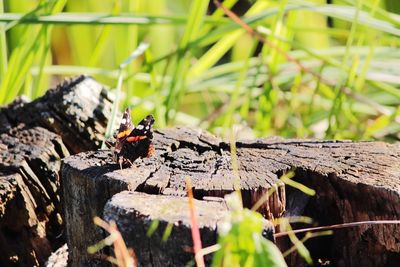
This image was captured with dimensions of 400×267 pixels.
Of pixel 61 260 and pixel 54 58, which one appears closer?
pixel 61 260

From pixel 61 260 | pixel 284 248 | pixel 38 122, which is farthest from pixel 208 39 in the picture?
pixel 284 248

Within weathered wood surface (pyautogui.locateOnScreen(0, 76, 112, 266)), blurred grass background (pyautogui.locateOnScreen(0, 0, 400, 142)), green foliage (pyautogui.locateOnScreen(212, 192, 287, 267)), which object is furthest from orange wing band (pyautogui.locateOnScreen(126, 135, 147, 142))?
blurred grass background (pyautogui.locateOnScreen(0, 0, 400, 142))

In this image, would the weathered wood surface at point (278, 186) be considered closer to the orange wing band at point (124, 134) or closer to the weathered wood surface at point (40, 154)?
the orange wing band at point (124, 134)

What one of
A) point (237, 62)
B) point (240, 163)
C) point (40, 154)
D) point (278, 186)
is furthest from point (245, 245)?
point (237, 62)

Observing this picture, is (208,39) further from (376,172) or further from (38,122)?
(376,172)

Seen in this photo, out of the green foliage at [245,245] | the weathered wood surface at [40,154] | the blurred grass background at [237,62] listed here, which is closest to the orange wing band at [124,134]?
the weathered wood surface at [40,154]

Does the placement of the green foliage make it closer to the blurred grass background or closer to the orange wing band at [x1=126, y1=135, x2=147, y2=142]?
the orange wing band at [x1=126, y1=135, x2=147, y2=142]
